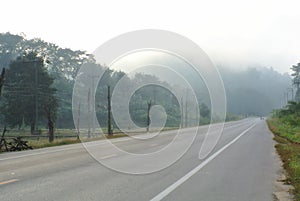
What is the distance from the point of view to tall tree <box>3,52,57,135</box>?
56781mm

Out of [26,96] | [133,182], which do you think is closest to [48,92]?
[26,96]

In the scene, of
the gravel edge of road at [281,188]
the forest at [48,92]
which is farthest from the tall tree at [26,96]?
the gravel edge of road at [281,188]

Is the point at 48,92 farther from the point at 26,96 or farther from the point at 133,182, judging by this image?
the point at 133,182

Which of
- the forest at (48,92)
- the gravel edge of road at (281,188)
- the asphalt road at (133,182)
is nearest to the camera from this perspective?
the asphalt road at (133,182)

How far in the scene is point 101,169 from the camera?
38.9 feet

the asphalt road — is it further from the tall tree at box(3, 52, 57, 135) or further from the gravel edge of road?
the tall tree at box(3, 52, 57, 135)

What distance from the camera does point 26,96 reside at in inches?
2260

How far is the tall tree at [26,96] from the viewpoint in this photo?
56.8 meters

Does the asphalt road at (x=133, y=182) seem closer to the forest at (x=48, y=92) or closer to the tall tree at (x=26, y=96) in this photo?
the forest at (x=48, y=92)

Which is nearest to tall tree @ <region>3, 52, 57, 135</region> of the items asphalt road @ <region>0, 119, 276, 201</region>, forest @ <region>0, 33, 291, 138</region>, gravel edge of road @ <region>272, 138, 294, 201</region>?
forest @ <region>0, 33, 291, 138</region>

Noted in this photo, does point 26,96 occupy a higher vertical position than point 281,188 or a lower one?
higher

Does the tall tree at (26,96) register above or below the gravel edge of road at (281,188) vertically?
above

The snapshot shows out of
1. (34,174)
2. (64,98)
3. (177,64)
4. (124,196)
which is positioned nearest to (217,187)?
(124,196)

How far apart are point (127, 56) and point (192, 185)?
728 cm
